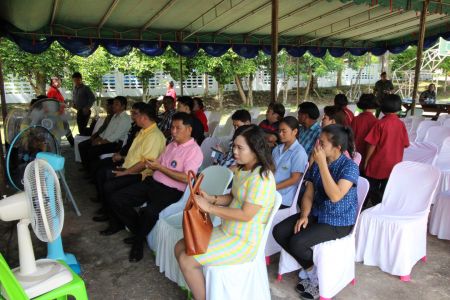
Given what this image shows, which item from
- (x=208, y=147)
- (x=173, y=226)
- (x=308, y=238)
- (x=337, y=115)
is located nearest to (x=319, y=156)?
(x=308, y=238)

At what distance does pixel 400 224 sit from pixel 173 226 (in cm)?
163

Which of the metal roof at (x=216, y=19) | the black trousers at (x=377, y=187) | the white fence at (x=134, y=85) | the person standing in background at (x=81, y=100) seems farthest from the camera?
the white fence at (x=134, y=85)

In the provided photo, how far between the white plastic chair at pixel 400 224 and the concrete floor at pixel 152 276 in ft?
0.33

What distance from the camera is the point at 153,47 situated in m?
7.93

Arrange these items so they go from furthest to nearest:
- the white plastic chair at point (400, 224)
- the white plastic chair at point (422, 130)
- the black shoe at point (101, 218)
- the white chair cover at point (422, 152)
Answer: the white plastic chair at point (422, 130) → the white chair cover at point (422, 152) → the black shoe at point (101, 218) → the white plastic chair at point (400, 224)

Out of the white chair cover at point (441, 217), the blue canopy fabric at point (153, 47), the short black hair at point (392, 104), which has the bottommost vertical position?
the white chair cover at point (441, 217)

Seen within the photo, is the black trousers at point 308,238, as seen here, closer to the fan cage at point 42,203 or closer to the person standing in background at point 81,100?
the fan cage at point 42,203

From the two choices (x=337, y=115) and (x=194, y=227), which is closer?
(x=194, y=227)

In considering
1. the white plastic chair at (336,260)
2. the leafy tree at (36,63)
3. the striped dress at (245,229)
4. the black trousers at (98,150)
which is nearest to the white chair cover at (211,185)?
the striped dress at (245,229)

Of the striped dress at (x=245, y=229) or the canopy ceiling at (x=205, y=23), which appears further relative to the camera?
the canopy ceiling at (x=205, y=23)

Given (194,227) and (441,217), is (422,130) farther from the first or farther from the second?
(194,227)

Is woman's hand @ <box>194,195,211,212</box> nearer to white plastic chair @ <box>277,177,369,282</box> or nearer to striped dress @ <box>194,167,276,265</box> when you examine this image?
striped dress @ <box>194,167,276,265</box>

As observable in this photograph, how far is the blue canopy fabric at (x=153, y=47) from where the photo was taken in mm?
6801

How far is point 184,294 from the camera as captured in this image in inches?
95.7
